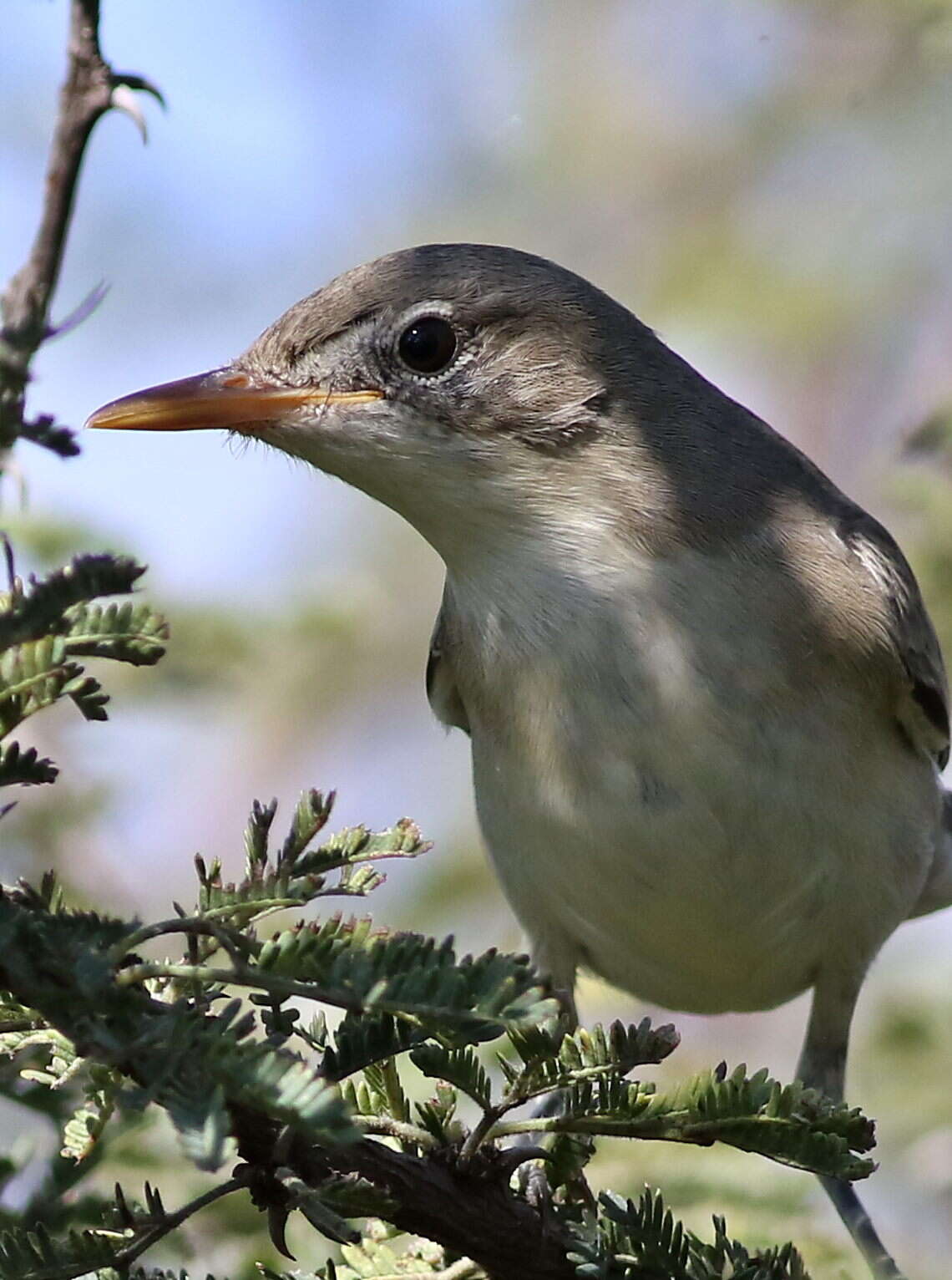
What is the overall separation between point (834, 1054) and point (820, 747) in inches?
46.6

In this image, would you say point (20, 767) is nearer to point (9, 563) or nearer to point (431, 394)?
point (9, 563)

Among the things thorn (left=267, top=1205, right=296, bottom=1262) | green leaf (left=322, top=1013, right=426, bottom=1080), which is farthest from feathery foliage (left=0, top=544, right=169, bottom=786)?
thorn (left=267, top=1205, right=296, bottom=1262)

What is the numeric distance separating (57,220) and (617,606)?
74.4 inches

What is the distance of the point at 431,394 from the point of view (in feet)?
13.1

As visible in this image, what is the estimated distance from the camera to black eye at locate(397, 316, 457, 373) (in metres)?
4.04

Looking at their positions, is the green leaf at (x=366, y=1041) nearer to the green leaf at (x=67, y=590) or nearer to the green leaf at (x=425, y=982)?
the green leaf at (x=425, y=982)

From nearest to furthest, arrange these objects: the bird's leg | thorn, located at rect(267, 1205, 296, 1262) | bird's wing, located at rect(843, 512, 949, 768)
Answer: thorn, located at rect(267, 1205, 296, 1262) → bird's wing, located at rect(843, 512, 949, 768) → the bird's leg

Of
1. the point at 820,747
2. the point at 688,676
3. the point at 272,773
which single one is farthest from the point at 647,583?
the point at 272,773

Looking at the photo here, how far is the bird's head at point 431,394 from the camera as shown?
392cm

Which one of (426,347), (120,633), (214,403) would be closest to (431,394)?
(426,347)

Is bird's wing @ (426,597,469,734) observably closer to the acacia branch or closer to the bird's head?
the bird's head

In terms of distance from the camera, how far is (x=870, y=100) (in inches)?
329

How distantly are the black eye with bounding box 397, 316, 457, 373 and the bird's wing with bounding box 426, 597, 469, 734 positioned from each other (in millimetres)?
677

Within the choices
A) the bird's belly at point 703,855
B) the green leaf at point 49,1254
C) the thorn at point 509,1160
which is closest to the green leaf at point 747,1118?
the thorn at point 509,1160
